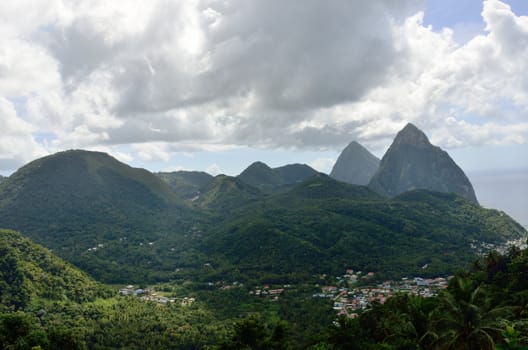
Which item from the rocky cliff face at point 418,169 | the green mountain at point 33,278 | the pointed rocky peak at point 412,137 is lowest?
the green mountain at point 33,278

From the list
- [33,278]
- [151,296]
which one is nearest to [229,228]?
[151,296]

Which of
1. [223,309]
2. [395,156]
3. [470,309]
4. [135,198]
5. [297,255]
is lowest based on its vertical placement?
[223,309]

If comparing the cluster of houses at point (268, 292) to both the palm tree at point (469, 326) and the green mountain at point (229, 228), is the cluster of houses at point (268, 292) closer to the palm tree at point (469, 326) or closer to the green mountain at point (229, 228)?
the green mountain at point (229, 228)

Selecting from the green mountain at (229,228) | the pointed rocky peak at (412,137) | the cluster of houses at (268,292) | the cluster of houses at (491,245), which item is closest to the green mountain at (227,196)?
the green mountain at (229,228)

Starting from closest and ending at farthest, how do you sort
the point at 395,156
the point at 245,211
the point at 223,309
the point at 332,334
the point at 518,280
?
the point at 332,334 → the point at 518,280 → the point at 223,309 → the point at 245,211 → the point at 395,156

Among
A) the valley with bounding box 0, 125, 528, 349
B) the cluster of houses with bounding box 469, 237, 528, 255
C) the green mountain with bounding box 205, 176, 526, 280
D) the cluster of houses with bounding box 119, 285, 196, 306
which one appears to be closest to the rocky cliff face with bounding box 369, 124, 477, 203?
the valley with bounding box 0, 125, 528, 349

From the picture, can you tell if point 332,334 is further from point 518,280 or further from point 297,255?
point 297,255

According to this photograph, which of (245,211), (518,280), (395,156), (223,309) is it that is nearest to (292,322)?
(223,309)
